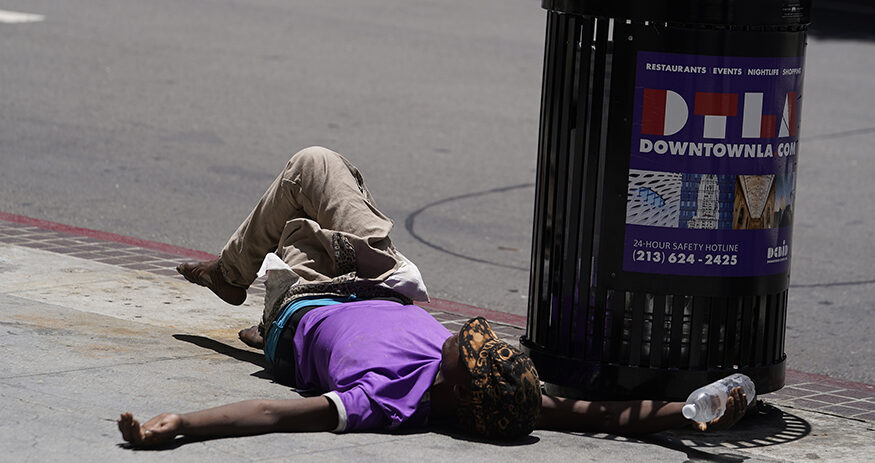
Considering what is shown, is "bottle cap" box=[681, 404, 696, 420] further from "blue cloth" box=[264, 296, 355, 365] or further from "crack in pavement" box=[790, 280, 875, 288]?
"crack in pavement" box=[790, 280, 875, 288]

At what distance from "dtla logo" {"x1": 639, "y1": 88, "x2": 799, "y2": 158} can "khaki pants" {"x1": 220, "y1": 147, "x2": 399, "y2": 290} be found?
1.20m

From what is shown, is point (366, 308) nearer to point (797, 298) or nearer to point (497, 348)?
point (497, 348)

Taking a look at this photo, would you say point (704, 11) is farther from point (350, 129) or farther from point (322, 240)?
point (350, 129)

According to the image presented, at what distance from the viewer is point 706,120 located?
507 cm

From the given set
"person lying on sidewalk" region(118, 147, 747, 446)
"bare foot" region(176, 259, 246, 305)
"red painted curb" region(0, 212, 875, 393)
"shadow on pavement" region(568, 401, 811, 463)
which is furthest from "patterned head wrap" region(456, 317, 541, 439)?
"red painted curb" region(0, 212, 875, 393)

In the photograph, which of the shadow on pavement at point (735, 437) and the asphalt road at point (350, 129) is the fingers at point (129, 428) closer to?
the shadow on pavement at point (735, 437)

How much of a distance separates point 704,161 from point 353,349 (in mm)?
1478

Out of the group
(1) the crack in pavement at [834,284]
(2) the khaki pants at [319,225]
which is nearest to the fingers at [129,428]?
(2) the khaki pants at [319,225]

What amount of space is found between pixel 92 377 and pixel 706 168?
96.7 inches

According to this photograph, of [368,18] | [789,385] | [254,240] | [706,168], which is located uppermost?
[368,18]

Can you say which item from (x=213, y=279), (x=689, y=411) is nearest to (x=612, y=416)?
(x=689, y=411)

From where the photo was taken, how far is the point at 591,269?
207 inches

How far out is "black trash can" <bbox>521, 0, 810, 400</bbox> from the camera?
5.07 metres

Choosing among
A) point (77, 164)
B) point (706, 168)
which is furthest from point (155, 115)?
point (706, 168)
